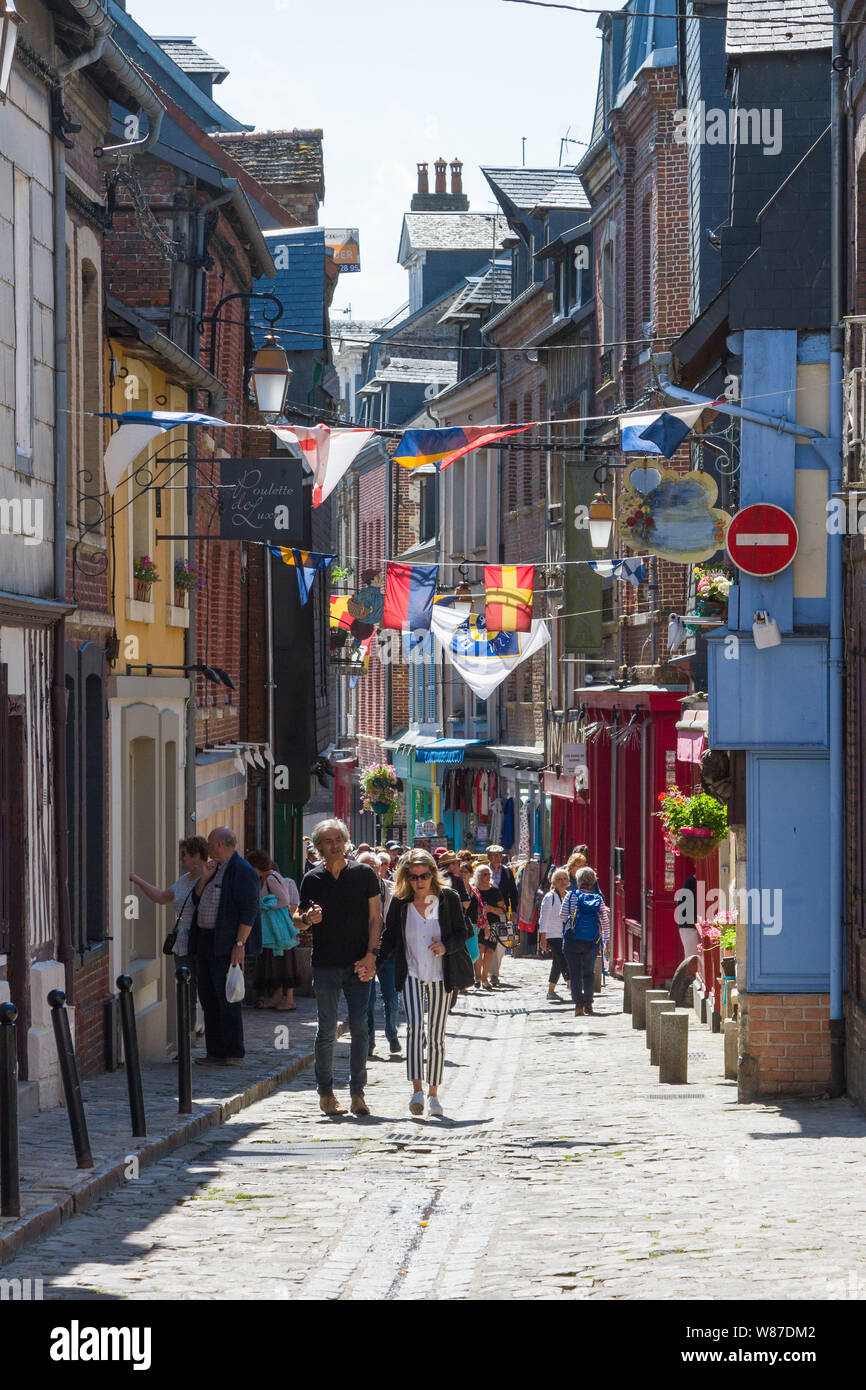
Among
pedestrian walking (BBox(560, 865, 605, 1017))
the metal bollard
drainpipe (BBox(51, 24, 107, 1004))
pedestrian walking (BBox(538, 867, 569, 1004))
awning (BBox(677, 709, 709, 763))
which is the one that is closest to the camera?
the metal bollard

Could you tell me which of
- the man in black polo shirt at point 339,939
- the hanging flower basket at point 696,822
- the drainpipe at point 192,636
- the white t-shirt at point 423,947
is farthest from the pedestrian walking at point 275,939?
the man in black polo shirt at point 339,939

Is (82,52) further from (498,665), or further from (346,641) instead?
(346,641)

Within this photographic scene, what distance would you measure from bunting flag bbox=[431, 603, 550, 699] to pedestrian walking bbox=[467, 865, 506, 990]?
10.6ft

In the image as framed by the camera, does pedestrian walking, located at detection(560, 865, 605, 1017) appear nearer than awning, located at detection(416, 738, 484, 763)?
Yes

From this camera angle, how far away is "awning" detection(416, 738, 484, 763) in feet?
136

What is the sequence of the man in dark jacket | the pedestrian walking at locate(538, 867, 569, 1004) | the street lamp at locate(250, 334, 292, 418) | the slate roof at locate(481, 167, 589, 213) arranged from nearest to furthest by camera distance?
the man in dark jacket, the street lamp at locate(250, 334, 292, 418), the pedestrian walking at locate(538, 867, 569, 1004), the slate roof at locate(481, 167, 589, 213)

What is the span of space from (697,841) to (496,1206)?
29.0ft

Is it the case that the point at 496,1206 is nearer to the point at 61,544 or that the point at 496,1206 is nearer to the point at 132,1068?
the point at 132,1068

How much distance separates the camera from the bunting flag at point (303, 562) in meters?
22.2

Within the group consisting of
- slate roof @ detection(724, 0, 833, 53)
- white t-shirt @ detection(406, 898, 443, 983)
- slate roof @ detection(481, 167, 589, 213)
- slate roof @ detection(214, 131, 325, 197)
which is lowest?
white t-shirt @ detection(406, 898, 443, 983)

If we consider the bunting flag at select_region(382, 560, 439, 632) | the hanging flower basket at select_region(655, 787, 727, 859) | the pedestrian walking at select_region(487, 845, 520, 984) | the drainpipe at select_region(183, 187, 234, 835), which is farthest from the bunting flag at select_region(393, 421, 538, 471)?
the pedestrian walking at select_region(487, 845, 520, 984)

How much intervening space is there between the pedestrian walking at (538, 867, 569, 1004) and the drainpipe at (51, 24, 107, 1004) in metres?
10.3

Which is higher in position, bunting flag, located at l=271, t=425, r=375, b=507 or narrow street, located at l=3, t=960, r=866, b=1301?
bunting flag, located at l=271, t=425, r=375, b=507

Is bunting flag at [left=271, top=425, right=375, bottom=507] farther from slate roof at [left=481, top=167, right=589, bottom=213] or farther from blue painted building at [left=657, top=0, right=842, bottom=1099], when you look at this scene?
slate roof at [left=481, top=167, right=589, bottom=213]
